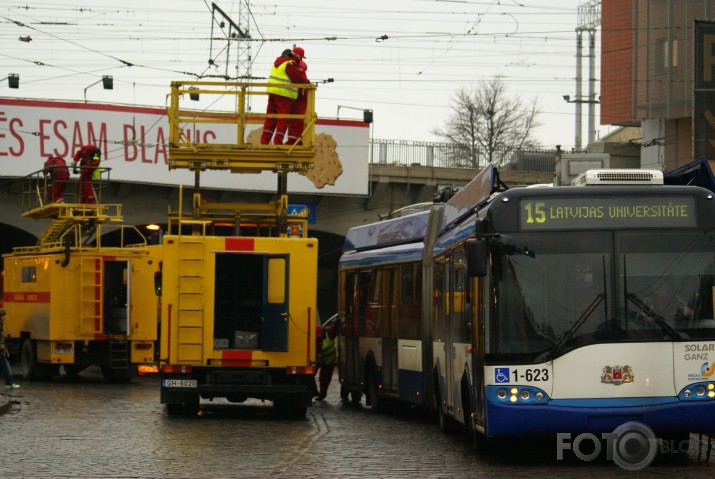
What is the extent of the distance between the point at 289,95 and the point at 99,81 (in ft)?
59.1

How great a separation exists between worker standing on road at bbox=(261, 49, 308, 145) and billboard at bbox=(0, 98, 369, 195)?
19098 mm

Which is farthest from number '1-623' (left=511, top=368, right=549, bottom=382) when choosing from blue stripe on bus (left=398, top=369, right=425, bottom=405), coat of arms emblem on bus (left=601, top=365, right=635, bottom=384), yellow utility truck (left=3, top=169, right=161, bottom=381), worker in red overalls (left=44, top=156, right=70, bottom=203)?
worker in red overalls (left=44, top=156, right=70, bottom=203)

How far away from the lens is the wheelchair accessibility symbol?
13449mm

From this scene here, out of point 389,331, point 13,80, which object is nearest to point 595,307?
point 389,331

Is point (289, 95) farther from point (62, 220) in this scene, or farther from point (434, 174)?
point (434, 174)

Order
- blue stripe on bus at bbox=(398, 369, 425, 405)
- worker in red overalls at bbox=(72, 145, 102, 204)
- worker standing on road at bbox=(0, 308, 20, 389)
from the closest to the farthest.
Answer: blue stripe on bus at bbox=(398, 369, 425, 405) → worker standing on road at bbox=(0, 308, 20, 389) → worker in red overalls at bbox=(72, 145, 102, 204)

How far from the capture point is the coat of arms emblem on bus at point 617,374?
1343 cm

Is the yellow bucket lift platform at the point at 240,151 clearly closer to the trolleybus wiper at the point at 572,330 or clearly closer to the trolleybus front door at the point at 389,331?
the trolleybus front door at the point at 389,331

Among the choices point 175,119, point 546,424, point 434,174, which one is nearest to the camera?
point 546,424

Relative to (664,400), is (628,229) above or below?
above

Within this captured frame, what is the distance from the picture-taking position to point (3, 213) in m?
45.1

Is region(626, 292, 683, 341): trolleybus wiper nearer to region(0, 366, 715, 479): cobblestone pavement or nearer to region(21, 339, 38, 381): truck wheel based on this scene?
region(0, 366, 715, 479): cobblestone pavement

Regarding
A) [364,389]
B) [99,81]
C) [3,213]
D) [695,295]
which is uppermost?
[99,81]

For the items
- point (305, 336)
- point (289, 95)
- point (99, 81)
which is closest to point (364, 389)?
point (305, 336)
